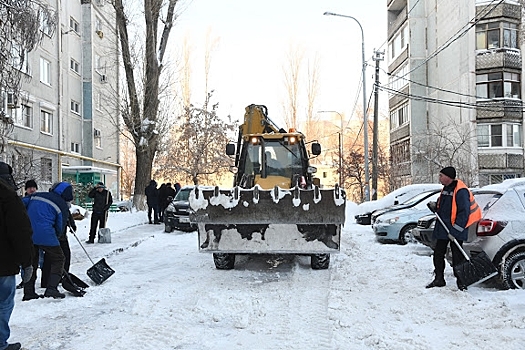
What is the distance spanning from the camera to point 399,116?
42938 mm

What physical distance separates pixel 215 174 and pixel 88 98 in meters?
11.3

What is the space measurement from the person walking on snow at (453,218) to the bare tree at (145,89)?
1872 cm

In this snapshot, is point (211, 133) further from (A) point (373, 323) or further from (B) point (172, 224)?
(A) point (373, 323)

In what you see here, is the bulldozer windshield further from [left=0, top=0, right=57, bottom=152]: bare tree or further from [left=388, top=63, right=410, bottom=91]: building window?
[left=388, top=63, right=410, bottom=91]: building window

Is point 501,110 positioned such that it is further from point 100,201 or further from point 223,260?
point 223,260

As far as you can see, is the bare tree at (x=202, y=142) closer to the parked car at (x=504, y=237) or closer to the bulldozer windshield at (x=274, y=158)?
the bulldozer windshield at (x=274, y=158)

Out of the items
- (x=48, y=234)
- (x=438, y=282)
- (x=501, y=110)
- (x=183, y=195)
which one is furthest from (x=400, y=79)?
(x=48, y=234)

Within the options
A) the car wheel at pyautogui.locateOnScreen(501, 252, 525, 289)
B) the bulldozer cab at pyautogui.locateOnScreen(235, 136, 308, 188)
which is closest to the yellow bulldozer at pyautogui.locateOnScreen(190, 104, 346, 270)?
the bulldozer cab at pyautogui.locateOnScreen(235, 136, 308, 188)

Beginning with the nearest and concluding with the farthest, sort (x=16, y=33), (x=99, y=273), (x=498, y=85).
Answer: (x=99, y=273)
(x=16, y=33)
(x=498, y=85)

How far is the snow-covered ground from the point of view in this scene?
5.32 metres

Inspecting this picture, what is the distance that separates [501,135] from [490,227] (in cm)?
2717

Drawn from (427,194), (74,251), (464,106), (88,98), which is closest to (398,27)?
(464,106)

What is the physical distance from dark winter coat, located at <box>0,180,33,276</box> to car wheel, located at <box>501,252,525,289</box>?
6.22 meters

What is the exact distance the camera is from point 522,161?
105 ft
